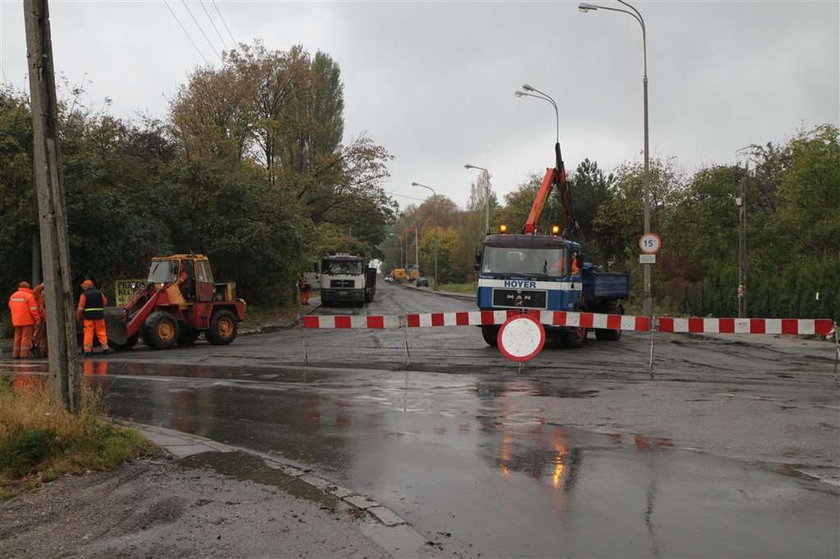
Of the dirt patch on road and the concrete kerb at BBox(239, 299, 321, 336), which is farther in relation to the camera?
the concrete kerb at BBox(239, 299, 321, 336)

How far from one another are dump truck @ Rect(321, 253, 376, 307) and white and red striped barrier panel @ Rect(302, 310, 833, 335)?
26529 millimetres

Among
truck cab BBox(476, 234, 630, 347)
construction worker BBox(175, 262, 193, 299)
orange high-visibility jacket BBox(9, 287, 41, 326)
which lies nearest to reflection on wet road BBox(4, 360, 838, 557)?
truck cab BBox(476, 234, 630, 347)

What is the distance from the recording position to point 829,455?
710cm

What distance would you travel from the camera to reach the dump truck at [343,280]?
1655 inches

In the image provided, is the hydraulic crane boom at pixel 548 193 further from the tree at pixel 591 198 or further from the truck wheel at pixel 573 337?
the tree at pixel 591 198

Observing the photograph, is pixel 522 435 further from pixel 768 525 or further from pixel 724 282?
pixel 724 282

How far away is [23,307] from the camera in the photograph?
53.7 ft

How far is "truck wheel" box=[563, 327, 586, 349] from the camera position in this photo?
18192mm

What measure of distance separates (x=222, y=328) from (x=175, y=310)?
4.78 ft

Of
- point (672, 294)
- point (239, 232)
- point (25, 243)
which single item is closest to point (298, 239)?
point (239, 232)

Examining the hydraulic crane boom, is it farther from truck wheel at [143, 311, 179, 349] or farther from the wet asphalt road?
truck wheel at [143, 311, 179, 349]

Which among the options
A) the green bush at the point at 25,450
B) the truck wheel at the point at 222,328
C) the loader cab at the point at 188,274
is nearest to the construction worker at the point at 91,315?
the loader cab at the point at 188,274

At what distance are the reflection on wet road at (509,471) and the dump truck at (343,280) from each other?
3051cm

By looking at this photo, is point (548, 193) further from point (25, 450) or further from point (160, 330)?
point (25, 450)
